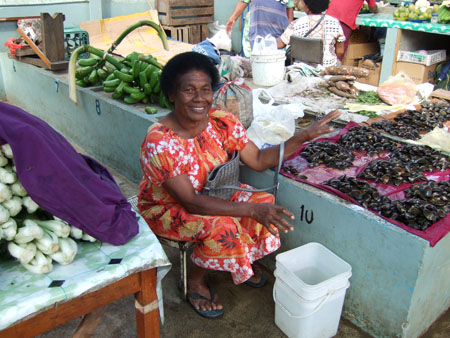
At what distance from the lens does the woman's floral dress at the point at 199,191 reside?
2.25 metres

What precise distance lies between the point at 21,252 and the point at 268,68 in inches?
140

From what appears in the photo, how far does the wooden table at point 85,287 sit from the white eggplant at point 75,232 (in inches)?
2.5

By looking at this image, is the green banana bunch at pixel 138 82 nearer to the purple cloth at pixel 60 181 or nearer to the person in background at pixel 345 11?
the purple cloth at pixel 60 181

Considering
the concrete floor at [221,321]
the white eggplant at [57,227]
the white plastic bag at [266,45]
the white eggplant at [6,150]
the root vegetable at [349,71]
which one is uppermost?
the white plastic bag at [266,45]

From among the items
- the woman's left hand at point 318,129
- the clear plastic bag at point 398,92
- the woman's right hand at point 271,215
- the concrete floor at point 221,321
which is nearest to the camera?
the woman's right hand at point 271,215

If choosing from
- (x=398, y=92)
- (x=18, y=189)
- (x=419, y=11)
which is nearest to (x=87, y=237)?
(x=18, y=189)

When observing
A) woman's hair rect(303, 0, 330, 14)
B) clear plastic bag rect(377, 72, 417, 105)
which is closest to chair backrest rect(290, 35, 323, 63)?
woman's hair rect(303, 0, 330, 14)

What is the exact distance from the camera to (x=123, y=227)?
5.18 feet

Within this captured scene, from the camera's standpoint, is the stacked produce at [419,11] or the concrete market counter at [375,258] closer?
the concrete market counter at [375,258]

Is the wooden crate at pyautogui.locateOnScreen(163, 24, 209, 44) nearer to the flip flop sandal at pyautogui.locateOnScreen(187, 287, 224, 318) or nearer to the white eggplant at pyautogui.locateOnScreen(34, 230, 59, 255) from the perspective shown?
the flip flop sandal at pyautogui.locateOnScreen(187, 287, 224, 318)

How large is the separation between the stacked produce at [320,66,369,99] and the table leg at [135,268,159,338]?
324 centimetres

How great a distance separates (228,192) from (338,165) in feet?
2.60

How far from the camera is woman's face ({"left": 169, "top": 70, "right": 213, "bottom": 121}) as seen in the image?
2.25 meters

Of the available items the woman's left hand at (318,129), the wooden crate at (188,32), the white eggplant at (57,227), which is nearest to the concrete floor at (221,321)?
the woman's left hand at (318,129)
